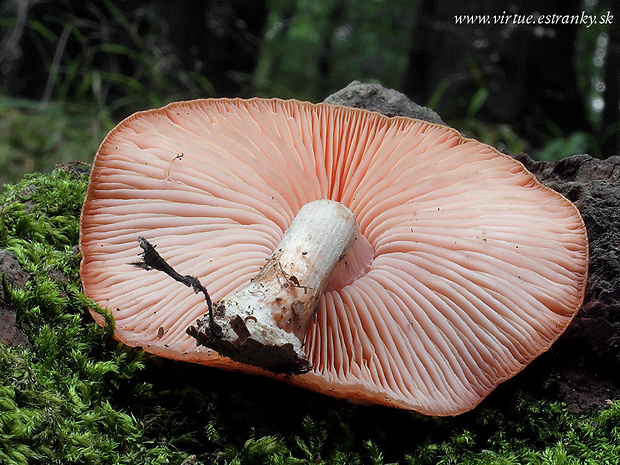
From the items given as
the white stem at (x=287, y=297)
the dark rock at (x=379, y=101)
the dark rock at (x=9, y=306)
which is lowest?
the dark rock at (x=9, y=306)

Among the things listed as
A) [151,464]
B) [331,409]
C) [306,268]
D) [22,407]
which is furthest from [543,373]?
[22,407]

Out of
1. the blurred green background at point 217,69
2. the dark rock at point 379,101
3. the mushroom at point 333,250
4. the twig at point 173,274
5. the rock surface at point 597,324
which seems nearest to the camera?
the twig at point 173,274

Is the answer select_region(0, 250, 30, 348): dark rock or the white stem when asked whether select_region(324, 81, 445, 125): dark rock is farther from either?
select_region(0, 250, 30, 348): dark rock

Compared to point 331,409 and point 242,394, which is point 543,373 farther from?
point 242,394

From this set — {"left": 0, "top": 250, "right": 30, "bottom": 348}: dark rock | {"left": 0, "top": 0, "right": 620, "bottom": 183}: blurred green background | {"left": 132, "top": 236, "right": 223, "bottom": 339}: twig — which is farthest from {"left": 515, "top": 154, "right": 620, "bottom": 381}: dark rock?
{"left": 0, "top": 0, "right": 620, "bottom": 183}: blurred green background

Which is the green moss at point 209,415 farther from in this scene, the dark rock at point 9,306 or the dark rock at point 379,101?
the dark rock at point 379,101

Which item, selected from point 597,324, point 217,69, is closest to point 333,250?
point 597,324

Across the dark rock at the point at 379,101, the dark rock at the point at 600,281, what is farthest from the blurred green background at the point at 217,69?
the dark rock at the point at 600,281

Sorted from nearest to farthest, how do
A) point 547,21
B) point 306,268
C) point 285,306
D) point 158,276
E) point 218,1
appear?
point 285,306, point 306,268, point 158,276, point 547,21, point 218,1

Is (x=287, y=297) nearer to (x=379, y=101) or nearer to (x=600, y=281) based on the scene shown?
(x=600, y=281)
